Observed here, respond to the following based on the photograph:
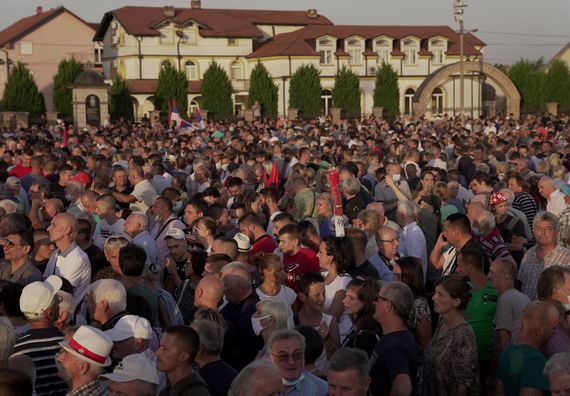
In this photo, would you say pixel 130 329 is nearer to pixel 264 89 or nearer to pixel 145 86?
pixel 264 89

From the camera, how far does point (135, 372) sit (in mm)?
5277

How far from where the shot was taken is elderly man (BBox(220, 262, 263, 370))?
7.14 meters

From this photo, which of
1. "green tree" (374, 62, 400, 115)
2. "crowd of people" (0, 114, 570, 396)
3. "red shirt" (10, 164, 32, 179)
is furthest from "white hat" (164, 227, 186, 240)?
"green tree" (374, 62, 400, 115)

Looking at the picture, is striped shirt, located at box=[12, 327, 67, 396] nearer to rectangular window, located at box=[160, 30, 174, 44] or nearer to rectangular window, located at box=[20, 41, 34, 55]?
rectangular window, located at box=[160, 30, 174, 44]

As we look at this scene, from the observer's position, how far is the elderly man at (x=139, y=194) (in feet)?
42.0

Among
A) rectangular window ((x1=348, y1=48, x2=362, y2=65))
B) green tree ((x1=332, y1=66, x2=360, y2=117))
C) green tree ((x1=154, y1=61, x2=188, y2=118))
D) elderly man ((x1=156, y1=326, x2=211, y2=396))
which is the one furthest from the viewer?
rectangular window ((x1=348, y1=48, x2=362, y2=65))

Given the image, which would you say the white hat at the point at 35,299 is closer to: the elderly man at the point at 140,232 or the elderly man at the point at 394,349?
the elderly man at the point at 394,349

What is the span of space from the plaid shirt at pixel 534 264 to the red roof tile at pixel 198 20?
66158 millimetres

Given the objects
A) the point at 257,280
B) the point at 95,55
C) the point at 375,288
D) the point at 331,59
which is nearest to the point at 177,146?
the point at 257,280

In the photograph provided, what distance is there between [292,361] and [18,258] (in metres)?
3.61

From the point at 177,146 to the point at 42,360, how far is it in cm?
1727

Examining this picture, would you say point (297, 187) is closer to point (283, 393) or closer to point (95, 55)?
point (283, 393)

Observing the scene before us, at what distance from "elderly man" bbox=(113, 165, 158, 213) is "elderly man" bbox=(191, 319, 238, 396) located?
6655 mm

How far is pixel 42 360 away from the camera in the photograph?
6.23m
